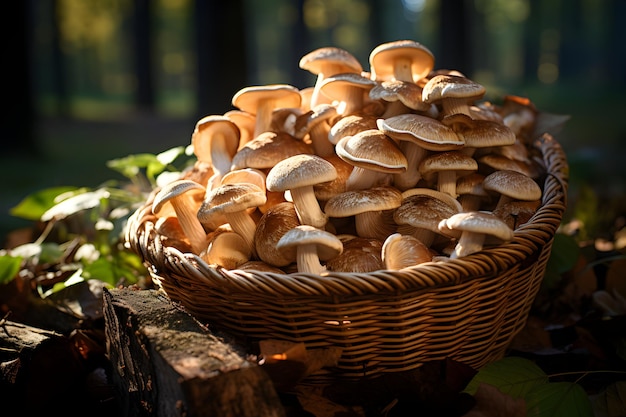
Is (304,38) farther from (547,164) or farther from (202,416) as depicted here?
(202,416)

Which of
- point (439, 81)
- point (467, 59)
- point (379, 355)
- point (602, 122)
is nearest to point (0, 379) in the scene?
point (379, 355)

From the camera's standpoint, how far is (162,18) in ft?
123

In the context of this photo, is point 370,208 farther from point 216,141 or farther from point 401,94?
point 216,141

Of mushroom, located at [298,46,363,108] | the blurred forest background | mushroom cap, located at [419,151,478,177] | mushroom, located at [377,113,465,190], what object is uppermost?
mushroom, located at [298,46,363,108]

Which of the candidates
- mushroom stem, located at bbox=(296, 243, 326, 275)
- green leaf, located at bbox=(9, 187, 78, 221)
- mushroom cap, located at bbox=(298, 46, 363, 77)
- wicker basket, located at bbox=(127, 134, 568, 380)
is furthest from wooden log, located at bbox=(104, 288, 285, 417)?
green leaf, located at bbox=(9, 187, 78, 221)

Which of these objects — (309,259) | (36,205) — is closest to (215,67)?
(36,205)

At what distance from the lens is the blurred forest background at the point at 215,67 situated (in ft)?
26.1

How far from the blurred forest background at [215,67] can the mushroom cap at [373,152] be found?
1.53 meters

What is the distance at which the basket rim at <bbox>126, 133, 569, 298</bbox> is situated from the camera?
5.64 feet

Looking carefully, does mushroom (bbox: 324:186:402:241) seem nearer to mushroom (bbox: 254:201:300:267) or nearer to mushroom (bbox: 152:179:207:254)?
mushroom (bbox: 254:201:300:267)

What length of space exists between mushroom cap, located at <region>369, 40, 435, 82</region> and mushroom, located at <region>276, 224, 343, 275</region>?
3.18 ft

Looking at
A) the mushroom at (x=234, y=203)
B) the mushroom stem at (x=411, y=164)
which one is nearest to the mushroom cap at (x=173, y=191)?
the mushroom at (x=234, y=203)

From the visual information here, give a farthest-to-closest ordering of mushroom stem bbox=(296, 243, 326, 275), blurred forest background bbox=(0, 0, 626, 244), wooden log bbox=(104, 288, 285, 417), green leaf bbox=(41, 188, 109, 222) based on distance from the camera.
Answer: blurred forest background bbox=(0, 0, 626, 244) < green leaf bbox=(41, 188, 109, 222) < mushroom stem bbox=(296, 243, 326, 275) < wooden log bbox=(104, 288, 285, 417)

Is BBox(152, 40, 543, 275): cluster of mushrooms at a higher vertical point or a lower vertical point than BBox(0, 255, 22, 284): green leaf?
higher
